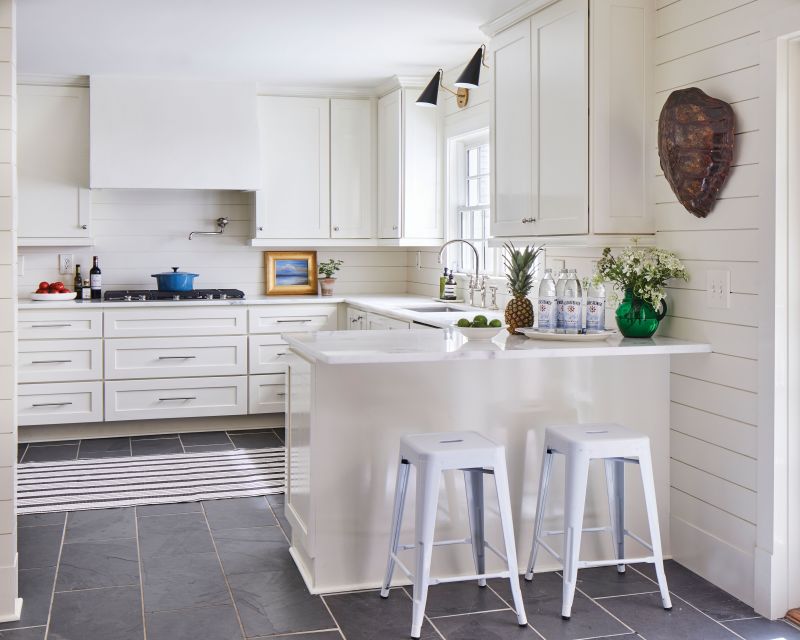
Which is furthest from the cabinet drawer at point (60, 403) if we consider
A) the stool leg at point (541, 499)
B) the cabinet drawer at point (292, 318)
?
the stool leg at point (541, 499)

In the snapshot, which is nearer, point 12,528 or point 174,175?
point 12,528

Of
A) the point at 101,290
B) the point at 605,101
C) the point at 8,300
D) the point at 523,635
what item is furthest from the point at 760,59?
the point at 101,290

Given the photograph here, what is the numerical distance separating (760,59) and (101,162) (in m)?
4.21

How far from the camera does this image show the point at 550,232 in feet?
12.6

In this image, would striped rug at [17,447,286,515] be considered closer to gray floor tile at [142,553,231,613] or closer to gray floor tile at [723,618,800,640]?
gray floor tile at [142,553,231,613]

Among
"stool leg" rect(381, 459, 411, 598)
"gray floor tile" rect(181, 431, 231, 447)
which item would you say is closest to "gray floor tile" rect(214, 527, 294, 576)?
"stool leg" rect(381, 459, 411, 598)

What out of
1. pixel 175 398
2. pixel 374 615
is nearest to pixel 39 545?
pixel 374 615

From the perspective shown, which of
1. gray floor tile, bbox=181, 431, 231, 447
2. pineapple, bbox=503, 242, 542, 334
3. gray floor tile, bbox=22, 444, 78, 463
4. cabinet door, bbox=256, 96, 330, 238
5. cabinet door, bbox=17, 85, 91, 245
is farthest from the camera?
cabinet door, bbox=256, 96, 330, 238

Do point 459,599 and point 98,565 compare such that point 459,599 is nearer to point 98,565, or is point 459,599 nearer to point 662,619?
point 662,619

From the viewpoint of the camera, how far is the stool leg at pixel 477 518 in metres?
3.24

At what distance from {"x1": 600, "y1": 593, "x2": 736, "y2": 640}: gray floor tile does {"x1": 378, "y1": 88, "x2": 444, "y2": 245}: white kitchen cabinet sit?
330 centimetres

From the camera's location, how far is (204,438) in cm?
586

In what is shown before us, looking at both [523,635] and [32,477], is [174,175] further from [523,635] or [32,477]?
[523,635]

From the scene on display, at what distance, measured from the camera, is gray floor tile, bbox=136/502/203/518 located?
422cm
